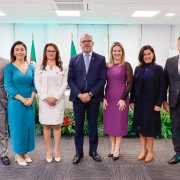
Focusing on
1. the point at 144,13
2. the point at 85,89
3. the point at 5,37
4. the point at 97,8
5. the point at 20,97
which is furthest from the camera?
the point at 5,37

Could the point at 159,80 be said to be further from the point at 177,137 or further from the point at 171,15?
the point at 171,15

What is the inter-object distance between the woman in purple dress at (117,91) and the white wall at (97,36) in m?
5.65

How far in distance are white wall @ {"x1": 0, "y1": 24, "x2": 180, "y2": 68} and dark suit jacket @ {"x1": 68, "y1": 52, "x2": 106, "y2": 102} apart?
5.70 meters

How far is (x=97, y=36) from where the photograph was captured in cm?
818

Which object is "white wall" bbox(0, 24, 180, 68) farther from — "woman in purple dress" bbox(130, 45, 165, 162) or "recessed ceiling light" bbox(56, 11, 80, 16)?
"woman in purple dress" bbox(130, 45, 165, 162)

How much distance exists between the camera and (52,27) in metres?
8.09

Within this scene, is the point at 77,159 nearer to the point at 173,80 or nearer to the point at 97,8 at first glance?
the point at 173,80

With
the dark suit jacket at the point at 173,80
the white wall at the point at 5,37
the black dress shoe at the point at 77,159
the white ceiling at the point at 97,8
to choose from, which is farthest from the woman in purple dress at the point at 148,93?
the white wall at the point at 5,37

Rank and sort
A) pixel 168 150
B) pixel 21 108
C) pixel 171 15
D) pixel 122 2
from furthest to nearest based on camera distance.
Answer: pixel 171 15 → pixel 122 2 → pixel 168 150 → pixel 21 108

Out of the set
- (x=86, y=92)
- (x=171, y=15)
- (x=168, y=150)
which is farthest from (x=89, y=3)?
(x=168, y=150)

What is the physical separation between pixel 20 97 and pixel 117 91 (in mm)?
1081

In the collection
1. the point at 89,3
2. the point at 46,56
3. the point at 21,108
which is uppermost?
the point at 89,3

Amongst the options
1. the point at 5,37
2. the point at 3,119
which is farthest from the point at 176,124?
the point at 5,37

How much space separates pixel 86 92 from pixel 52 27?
6.10 metres
